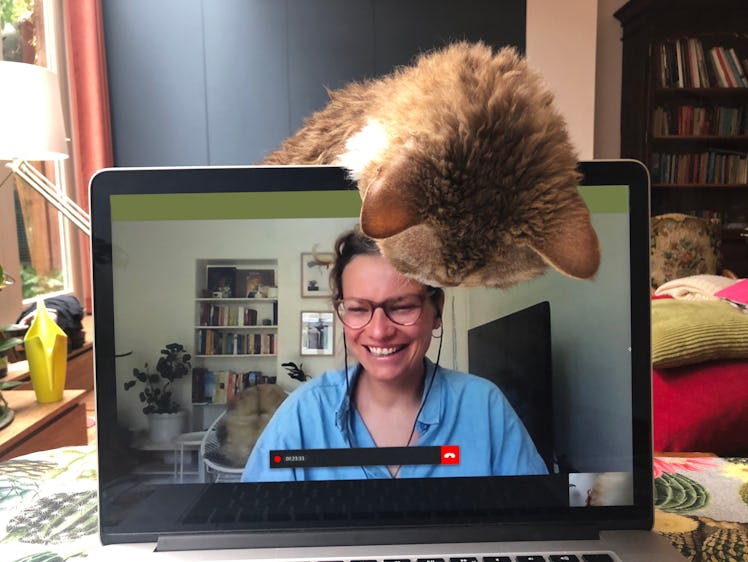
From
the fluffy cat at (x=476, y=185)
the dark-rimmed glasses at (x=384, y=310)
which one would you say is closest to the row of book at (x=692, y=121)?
the fluffy cat at (x=476, y=185)

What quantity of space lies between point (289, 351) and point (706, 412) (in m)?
0.86

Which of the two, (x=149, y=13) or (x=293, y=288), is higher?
(x=149, y=13)

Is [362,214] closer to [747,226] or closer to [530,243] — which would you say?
[530,243]

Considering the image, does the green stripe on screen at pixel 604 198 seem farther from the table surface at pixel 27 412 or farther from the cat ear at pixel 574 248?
the table surface at pixel 27 412

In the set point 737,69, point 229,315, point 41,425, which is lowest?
point 41,425

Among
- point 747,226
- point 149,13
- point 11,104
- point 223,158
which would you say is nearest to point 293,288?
point 11,104

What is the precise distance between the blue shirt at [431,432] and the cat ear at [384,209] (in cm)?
15

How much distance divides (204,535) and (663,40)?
3.42 meters

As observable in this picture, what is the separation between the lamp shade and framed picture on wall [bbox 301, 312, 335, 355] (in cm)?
135

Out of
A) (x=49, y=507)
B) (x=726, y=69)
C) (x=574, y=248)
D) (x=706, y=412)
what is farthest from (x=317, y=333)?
(x=726, y=69)

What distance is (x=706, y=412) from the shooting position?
100 cm

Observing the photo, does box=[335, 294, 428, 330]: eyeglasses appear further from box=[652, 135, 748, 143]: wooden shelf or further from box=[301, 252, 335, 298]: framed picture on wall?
box=[652, 135, 748, 143]: wooden shelf

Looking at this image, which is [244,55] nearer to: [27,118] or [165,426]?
[27,118]

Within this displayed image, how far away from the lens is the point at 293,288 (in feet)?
1.72
